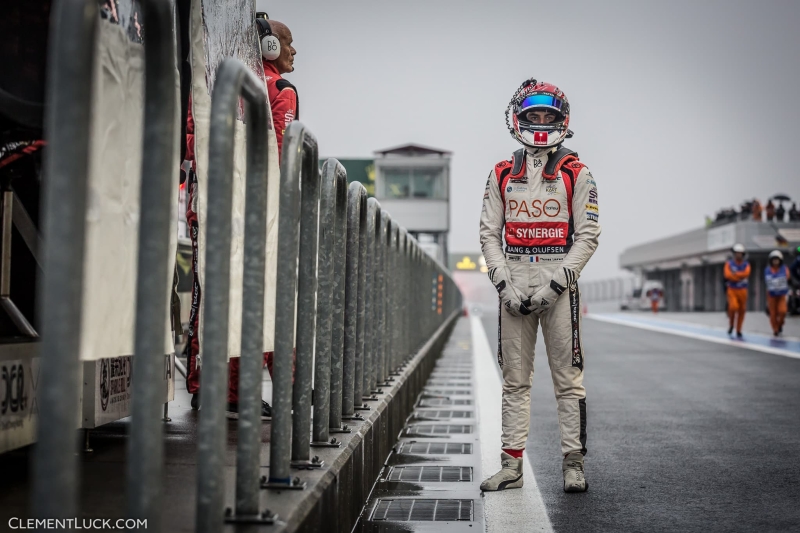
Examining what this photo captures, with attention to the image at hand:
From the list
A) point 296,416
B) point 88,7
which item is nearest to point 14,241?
point 296,416

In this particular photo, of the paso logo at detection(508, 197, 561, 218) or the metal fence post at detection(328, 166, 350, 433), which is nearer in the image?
the metal fence post at detection(328, 166, 350, 433)

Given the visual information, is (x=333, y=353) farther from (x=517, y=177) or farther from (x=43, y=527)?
(x=43, y=527)

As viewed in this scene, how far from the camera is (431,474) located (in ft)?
Answer: 16.9

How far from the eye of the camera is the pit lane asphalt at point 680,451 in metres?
4.19

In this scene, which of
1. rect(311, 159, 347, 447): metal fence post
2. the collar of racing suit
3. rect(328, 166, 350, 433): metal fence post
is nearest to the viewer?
rect(311, 159, 347, 447): metal fence post

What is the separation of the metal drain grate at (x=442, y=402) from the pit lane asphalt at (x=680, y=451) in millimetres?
632

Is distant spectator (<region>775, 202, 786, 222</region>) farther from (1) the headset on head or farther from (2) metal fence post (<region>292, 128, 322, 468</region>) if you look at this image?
(2) metal fence post (<region>292, 128, 322, 468</region>)

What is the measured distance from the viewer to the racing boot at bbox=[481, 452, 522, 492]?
4723 millimetres

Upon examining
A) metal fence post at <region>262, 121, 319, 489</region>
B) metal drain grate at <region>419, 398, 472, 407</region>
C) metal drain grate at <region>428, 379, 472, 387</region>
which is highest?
metal fence post at <region>262, 121, 319, 489</region>

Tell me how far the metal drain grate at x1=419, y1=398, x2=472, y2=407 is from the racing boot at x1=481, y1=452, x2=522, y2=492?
3.49 metres

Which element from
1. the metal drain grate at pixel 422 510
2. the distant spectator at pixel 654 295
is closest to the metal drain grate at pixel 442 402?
the metal drain grate at pixel 422 510

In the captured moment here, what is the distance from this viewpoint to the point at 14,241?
450cm

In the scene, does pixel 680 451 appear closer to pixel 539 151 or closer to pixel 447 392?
pixel 539 151

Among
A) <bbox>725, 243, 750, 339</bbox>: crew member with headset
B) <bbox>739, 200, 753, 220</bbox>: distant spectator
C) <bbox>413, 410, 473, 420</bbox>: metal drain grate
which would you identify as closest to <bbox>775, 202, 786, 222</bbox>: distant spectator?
<bbox>739, 200, 753, 220</bbox>: distant spectator
